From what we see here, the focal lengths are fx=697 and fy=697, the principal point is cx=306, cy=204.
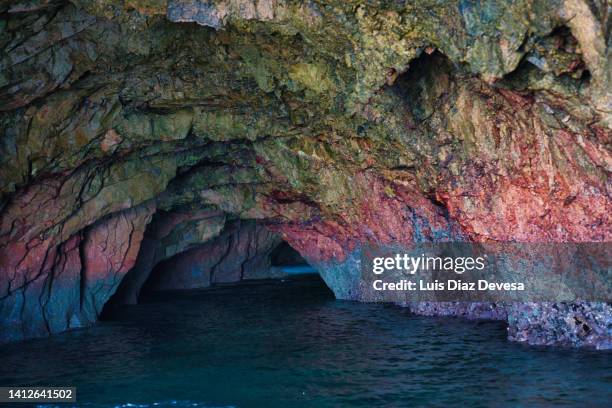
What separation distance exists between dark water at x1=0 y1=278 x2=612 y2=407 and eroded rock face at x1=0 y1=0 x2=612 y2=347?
5.78ft

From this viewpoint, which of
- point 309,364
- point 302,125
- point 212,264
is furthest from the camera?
point 212,264

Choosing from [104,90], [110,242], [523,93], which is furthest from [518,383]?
[110,242]

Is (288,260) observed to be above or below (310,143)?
below

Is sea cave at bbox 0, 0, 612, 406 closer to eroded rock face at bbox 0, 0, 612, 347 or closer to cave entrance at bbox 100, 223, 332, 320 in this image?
eroded rock face at bbox 0, 0, 612, 347

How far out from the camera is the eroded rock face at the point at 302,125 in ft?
44.0

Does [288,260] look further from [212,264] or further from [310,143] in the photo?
[310,143]

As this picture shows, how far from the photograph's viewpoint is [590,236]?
16375 millimetres

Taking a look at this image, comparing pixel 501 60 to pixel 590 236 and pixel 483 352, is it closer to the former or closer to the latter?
pixel 590 236

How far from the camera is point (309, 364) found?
56.9 ft

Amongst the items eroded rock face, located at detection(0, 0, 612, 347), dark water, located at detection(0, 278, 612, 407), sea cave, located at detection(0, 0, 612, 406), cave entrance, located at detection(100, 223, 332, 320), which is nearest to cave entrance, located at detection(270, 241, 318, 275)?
cave entrance, located at detection(100, 223, 332, 320)

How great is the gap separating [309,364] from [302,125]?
738 centimetres

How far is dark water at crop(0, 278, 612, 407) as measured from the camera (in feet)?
46.5

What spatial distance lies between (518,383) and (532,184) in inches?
193

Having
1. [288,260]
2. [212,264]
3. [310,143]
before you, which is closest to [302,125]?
[310,143]
